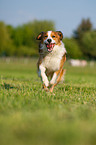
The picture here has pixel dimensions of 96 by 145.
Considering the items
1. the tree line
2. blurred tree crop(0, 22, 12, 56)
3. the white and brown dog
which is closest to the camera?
the white and brown dog

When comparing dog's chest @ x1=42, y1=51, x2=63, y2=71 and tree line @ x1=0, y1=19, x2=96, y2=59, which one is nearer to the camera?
dog's chest @ x1=42, y1=51, x2=63, y2=71

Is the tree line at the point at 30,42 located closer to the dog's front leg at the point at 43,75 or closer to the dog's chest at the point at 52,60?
the dog's chest at the point at 52,60

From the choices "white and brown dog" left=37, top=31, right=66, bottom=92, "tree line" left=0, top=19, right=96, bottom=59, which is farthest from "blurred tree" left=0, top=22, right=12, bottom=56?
"white and brown dog" left=37, top=31, right=66, bottom=92

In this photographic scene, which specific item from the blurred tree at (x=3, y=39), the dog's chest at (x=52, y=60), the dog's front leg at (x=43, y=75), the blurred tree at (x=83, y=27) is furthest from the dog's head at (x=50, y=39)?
the blurred tree at (x=83, y=27)

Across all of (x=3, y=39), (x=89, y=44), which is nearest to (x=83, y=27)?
(x=89, y=44)

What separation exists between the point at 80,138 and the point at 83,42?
3288 inches

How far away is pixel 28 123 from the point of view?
8.68 ft

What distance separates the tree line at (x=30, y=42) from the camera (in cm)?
6831

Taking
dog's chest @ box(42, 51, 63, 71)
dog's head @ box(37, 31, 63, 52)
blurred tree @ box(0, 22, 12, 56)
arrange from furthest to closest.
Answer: blurred tree @ box(0, 22, 12, 56) < dog's chest @ box(42, 51, 63, 71) < dog's head @ box(37, 31, 63, 52)

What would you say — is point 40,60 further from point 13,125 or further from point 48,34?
point 13,125

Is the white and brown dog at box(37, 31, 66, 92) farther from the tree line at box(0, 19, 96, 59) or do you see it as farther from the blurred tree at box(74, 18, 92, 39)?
the blurred tree at box(74, 18, 92, 39)

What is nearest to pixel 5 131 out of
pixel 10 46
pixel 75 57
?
pixel 10 46

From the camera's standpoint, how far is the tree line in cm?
6831

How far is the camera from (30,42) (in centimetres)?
7831
